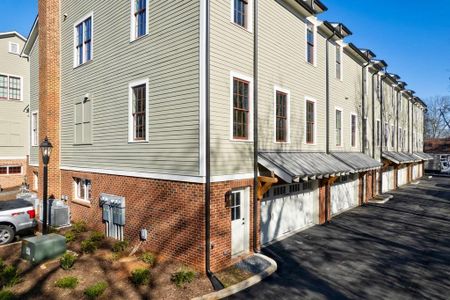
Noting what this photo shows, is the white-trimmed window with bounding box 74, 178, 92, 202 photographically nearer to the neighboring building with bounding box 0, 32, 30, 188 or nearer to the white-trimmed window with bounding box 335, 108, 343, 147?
the neighboring building with bounding box 0, 32, 30, 188

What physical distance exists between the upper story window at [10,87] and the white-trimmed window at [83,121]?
566 inches

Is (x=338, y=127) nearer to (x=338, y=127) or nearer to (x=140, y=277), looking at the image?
(x=338, y=127)

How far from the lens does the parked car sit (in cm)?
1254

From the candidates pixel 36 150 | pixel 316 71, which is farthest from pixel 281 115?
pixel 36 150

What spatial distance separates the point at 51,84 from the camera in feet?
55.0

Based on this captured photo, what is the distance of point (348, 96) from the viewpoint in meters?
20.2

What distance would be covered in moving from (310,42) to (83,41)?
11154mm

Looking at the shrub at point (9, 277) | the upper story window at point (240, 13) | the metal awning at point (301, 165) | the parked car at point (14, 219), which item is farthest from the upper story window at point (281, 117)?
the parked car at point (14, 219)

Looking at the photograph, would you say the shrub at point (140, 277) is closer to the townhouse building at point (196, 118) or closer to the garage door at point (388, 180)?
the townhouse building at point (196, 118)

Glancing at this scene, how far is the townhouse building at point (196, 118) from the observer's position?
973 cm

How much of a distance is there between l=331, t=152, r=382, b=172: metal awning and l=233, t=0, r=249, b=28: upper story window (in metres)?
9.31

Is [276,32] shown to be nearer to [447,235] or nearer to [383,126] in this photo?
[447,235]

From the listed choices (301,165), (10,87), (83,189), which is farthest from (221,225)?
(10,87)

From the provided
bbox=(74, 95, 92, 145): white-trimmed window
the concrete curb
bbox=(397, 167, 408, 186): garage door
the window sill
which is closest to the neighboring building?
bbox=(74, 95, 92, 145): white-trimmed window
